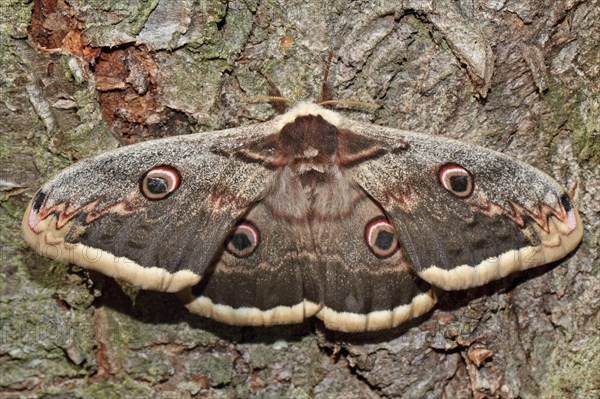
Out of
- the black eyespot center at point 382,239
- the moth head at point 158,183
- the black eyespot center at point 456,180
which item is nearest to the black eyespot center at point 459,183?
the black eyespot center at point 456,180

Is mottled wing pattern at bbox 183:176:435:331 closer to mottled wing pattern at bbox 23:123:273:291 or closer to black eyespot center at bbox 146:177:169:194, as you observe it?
mottled wing pattern at bbox 23:123:273:291

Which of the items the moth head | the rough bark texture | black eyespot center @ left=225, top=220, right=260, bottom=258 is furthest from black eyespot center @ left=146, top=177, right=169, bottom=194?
black eyespot center @ left=225, top=220, right=260, bottom=258

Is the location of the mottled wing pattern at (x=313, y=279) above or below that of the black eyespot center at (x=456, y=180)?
below

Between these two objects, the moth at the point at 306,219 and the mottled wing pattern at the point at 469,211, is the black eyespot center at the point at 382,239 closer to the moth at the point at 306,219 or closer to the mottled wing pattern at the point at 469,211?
the moth at the point at 306,219

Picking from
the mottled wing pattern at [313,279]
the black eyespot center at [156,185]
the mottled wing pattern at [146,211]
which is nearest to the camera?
the mottled wing pattern at [146,211]

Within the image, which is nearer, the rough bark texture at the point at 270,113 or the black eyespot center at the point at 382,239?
the rough bark texture at the point at 270,113

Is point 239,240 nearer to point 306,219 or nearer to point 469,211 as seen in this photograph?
point 306,219

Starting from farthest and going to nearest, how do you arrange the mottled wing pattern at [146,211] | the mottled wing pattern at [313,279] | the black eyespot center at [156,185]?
the mottled wing pattern at [313,279] → the black eyespot center at [156,185] → the mottled wing pattern at [146,211]

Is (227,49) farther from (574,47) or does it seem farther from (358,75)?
(574,47)

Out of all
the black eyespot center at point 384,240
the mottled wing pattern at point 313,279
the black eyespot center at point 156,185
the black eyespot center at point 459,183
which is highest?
the black eyespot center at point 459,183
